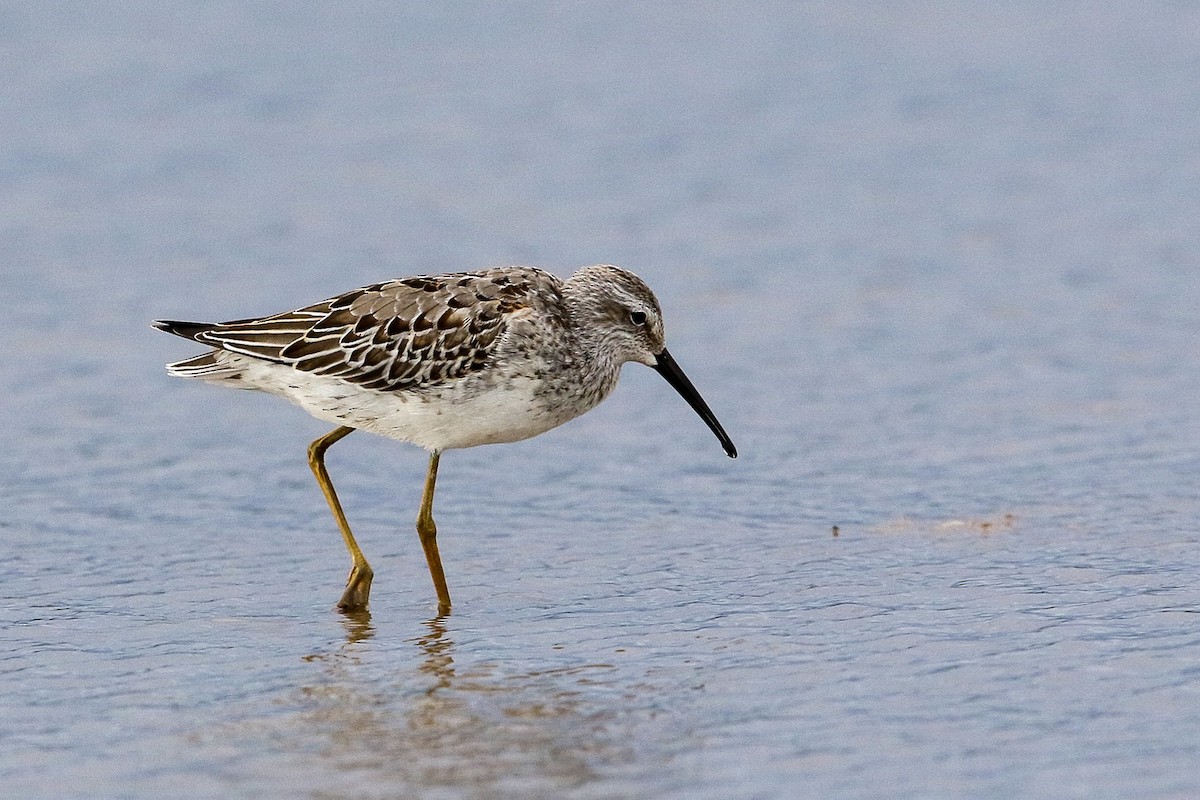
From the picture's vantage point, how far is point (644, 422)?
41.0ft

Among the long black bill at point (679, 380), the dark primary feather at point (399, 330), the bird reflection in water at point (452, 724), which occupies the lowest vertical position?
the bird reflection in water at point (452, 724)

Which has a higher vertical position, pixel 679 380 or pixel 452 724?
pixel 679 380

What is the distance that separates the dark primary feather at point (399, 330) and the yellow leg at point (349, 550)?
0.53 m

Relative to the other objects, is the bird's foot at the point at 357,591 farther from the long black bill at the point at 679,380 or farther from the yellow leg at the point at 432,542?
the long black bill at the point at 679,380

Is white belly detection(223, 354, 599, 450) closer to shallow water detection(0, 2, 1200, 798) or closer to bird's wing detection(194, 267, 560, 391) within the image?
bird's wing detection(194, 267, 560, 391)

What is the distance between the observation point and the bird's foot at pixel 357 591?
8914 mm

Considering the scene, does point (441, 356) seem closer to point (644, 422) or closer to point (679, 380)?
point (679, 380)

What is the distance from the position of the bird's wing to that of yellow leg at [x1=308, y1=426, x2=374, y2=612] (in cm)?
54

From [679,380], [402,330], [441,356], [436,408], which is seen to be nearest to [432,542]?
[436,408]

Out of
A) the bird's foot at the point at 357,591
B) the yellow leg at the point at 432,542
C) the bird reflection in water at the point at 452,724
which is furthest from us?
the yellow leg at the point at 432,542

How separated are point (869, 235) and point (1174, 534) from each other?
689 centimetres

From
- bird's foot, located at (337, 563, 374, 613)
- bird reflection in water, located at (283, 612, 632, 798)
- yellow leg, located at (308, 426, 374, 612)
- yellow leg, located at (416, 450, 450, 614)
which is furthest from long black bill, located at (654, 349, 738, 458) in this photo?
bird reflection in water, located at (283, 612, 632, 798)

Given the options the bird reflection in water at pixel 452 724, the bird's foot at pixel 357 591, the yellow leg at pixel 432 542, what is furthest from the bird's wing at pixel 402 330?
the bird reflection in water at pixel 452 724

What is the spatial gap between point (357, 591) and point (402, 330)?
4.48 feet
